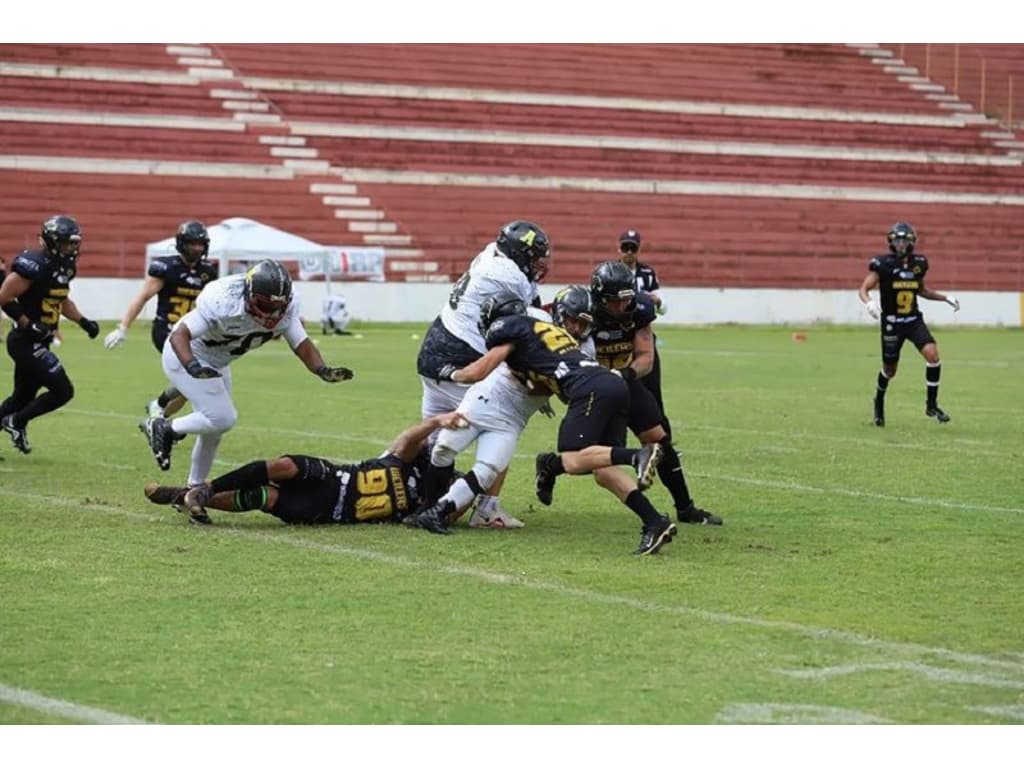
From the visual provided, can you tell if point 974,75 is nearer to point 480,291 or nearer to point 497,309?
point 480,291

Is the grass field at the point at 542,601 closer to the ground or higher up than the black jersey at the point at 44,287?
closer to the ground

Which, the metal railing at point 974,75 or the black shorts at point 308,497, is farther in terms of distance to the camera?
the metal railing at point 974,75

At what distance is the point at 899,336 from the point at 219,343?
8.39 m

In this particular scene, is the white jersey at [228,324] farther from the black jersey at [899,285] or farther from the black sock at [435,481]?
the black jersey at [899,285]

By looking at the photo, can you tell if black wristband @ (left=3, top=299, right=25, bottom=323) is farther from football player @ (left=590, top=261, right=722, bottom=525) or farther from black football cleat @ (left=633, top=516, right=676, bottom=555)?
black football cleat @ (left=633, top=516, right=676, bottom=555)

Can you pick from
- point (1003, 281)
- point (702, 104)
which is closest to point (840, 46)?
point (702, 104)

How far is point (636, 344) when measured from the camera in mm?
10180

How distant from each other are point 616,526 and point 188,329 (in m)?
2.57

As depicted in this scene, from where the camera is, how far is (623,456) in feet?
28.7

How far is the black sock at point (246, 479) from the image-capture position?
9430 millimetres

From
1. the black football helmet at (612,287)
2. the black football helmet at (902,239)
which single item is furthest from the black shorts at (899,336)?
the black football helmet at (612,287)

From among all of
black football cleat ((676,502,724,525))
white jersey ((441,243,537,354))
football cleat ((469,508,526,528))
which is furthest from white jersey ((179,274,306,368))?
black football cleat ((676,502,724,525))

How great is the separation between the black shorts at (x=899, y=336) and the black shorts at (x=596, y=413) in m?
7.96

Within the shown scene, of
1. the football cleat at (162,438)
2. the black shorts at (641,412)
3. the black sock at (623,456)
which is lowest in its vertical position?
the football cleat at (162,438)
